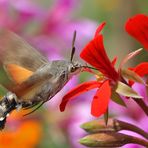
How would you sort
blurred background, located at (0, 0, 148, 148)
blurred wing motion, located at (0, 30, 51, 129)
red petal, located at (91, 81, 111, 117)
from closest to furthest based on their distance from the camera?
red petal, located at (91, 81, 111, 117) → blurred wing motion, located at (0, 30, 51, 129) → blurred background, located at (0, 0, 148, 148)

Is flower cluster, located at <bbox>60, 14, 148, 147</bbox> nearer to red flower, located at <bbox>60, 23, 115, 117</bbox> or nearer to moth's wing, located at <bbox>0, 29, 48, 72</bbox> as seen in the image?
red flower, located at <bbox>60, 23, 115, 117</bbox>

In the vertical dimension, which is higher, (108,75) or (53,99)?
(108,75)

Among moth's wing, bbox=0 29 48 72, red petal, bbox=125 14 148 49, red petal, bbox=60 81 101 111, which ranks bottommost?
red petal, bbox=60 81 101 111

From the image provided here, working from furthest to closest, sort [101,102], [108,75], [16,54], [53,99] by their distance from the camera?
[53,99], [16,54], [108,75], [101,102]

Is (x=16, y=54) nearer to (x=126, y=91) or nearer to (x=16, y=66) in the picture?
(x=16, y=66)

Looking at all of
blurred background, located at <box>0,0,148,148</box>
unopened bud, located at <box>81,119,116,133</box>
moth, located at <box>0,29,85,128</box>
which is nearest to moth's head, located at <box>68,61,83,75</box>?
moth, located at <box>0,29,85,128</box>

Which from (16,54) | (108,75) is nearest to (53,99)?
(16,54)
